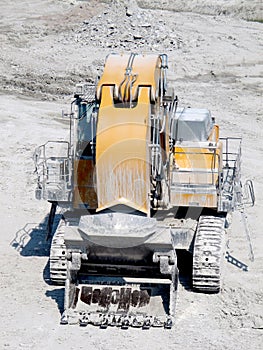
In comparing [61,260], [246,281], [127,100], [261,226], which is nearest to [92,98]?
[127,100]

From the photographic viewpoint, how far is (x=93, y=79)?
29.2 meters

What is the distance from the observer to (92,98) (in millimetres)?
13391

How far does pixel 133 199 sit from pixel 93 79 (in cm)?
1761

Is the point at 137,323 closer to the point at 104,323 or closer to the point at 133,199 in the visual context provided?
the point at 104,323

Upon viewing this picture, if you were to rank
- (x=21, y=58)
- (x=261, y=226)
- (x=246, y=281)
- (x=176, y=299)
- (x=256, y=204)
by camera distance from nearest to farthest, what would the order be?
(x=176, y=299) < (x=246, y=281) < (x=261, y=226) < (x=256, y=204) < (x=21, y=58)

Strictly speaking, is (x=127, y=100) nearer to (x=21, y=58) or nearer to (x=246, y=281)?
(x=246, y=281)

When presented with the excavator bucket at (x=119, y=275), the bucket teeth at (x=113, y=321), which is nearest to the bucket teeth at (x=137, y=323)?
the excavator bucket at (x=119, y=275)

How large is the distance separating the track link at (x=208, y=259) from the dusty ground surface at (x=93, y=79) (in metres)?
0.28

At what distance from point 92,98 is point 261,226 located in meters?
5.20

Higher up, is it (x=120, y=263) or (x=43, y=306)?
(x=120, y=263)

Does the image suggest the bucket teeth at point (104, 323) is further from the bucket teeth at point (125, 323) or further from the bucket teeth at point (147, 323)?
the bucket teeth at point (147, 323)

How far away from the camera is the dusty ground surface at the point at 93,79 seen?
1230 cm

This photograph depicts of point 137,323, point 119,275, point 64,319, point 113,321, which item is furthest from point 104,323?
point 119,275

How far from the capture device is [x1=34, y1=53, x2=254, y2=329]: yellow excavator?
11883 mm
